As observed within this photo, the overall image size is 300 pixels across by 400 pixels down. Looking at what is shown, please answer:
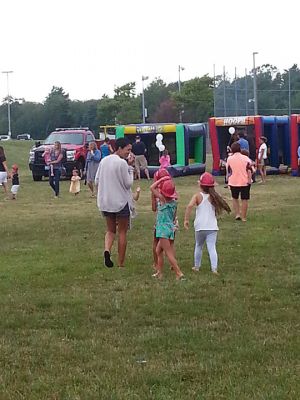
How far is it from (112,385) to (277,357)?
4.46 ft

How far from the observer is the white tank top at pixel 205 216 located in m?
10.2

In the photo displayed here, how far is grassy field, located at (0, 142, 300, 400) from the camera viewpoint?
221 inches

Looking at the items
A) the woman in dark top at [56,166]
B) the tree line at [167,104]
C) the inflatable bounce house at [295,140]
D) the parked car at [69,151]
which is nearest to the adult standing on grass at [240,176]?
the woman in dark top at [56,166]

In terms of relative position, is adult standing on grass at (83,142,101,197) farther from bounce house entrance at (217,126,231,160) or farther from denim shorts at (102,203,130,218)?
denim shorts at (102,203,130,218)

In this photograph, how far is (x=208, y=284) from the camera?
31.0ft

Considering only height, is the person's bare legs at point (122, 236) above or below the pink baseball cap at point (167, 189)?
below

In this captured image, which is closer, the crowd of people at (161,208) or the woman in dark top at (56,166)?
the crowd of people at (161,208)

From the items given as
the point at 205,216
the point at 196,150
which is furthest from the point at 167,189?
the point at 196,150

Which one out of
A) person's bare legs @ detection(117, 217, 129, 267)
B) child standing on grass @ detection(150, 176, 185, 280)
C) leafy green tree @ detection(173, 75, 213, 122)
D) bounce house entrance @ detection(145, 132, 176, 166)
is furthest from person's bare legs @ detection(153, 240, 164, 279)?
leafy green tree @ detection(173, 75, 213, 122)

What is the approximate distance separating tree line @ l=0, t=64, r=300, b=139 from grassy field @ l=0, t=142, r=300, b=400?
3352 centimetres

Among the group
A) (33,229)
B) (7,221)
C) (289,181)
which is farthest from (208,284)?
Result: (289,181)

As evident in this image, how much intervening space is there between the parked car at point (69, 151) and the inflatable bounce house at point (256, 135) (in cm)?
481

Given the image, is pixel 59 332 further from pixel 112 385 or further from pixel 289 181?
pixel 289 181

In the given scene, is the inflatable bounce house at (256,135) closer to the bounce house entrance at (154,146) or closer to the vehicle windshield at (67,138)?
the bounce house entrance at (154,146)
